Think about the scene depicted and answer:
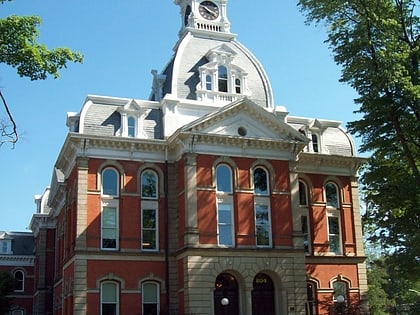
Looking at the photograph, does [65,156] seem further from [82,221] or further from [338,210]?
[338,210]

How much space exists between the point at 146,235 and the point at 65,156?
6.90 metres

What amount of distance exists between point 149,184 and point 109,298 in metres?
6.46

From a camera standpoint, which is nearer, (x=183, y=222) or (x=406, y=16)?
(x=406, y=16)

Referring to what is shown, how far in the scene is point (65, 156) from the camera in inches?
1423

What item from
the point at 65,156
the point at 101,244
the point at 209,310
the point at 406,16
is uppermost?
the point at 406,16

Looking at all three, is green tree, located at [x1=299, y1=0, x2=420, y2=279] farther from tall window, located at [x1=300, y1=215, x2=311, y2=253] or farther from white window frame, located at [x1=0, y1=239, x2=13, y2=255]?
white window frame, located at [x1=0, y1=239, x2=13, y2=255]

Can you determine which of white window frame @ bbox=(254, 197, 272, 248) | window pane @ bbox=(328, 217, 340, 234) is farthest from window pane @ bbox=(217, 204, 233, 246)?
window pane @ bbox=(328, 217, 340, 234)

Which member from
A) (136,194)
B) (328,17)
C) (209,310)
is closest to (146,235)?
(136,194)

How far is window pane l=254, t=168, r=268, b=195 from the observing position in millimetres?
34250

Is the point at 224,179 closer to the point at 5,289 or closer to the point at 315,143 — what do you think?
the point at 315,143

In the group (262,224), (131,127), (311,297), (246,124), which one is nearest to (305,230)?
(311,297)

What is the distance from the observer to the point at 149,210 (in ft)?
112

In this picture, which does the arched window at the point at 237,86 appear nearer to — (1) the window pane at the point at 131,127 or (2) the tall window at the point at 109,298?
(1) the window pane at the point at 131,127

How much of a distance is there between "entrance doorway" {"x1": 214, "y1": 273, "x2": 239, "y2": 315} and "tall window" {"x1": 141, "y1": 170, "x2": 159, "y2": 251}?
13.0 ft
